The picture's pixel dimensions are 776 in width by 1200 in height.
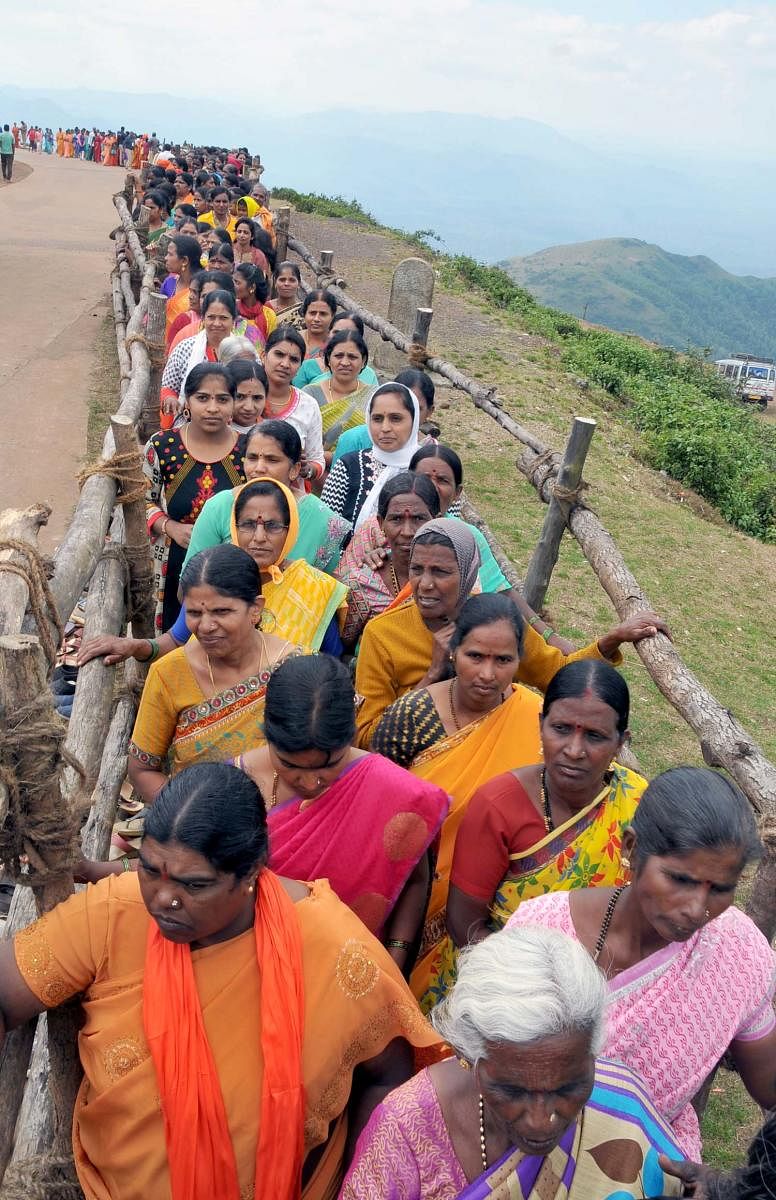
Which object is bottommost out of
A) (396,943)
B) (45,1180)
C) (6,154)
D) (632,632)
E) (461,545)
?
(45,1180)

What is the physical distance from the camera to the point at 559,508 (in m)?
5.36

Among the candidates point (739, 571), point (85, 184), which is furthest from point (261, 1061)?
point (85, 184)

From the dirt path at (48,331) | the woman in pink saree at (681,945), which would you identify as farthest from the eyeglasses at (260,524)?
the dirt path at (48,331)

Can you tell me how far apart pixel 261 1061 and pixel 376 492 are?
9.98 feet

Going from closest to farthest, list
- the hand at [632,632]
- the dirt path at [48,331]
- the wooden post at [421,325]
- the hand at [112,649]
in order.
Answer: the hand at [112,649], the hand at [632,632], the wooden post at [421,325], the dirt path at [48,331]

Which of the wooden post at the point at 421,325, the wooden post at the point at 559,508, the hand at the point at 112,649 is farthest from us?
the wooden post at the point at 421,325

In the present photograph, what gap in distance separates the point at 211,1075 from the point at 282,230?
13.1 metres

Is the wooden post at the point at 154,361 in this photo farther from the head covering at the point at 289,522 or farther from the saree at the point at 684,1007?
the saree at the point at 684,1007

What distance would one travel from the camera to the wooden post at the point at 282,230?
1317 cm

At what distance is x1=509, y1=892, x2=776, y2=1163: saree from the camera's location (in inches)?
78.5

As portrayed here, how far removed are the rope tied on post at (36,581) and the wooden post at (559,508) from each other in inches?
127

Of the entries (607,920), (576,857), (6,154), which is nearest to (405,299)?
(576,857)

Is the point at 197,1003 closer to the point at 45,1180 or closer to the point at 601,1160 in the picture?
the point at 45,1180

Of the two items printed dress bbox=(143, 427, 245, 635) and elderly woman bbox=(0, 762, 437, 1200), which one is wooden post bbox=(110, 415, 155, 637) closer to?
printed dress bbox=(143, 427, 245, 635)
